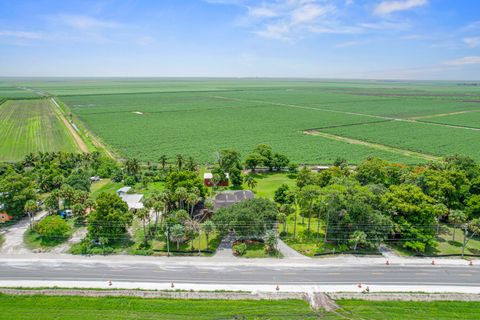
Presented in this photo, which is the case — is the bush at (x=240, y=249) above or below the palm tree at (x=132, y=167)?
below

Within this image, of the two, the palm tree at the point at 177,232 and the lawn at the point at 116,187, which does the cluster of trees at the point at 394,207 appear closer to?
the palm tree at the point at 177,232

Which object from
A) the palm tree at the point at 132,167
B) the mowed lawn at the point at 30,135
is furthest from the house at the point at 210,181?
the mowed lawn at the point at 30,135

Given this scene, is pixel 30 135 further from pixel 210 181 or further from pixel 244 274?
pixel 244 274

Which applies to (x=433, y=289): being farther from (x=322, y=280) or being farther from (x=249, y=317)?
(x=249, y=317)

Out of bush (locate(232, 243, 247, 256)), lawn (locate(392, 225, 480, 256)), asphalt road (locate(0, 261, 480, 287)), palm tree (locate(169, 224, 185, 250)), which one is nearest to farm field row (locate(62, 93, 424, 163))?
lawn (locate(392, 225, 480, 256))

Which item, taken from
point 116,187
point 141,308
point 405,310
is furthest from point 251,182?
point 405,310

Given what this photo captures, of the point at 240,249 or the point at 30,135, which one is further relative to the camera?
the point at 30,135


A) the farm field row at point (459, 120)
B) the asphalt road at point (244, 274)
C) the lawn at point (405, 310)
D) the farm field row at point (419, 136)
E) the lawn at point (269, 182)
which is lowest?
the asphalt road at point (244, 274)
